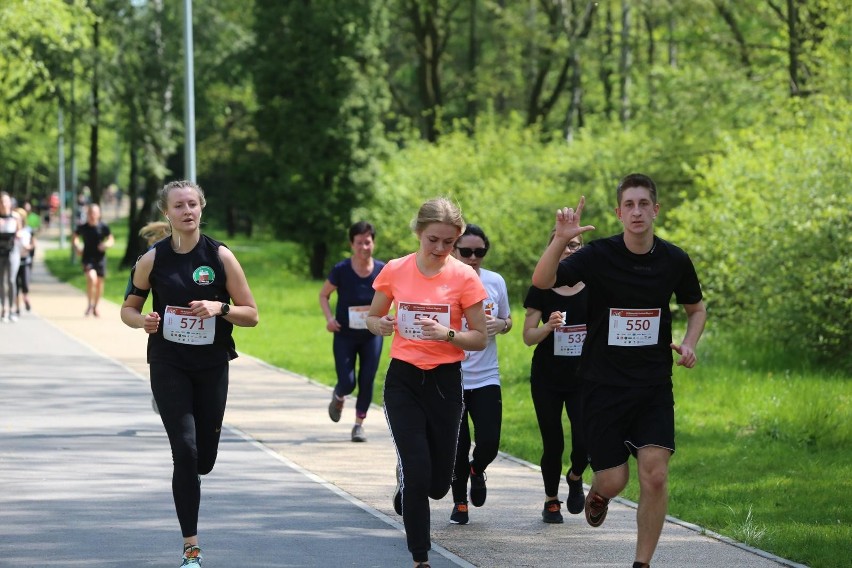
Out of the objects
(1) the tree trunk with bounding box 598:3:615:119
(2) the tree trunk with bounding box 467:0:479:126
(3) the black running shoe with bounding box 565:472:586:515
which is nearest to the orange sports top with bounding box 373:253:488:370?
(3) the black running shoe with bounding box 565:472:586:515

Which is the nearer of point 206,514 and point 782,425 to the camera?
point 206,514

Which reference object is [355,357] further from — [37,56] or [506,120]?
[506,120]

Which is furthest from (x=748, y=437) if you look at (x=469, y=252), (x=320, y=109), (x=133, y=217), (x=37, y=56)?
(x=133, y=217)

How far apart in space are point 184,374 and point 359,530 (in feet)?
5.63

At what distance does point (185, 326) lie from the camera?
716cm

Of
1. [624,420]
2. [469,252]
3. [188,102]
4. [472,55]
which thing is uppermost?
[472,55]

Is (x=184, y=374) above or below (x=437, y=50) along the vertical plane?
below

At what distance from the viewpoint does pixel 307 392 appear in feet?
52.5

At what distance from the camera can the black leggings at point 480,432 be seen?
852 centimetres

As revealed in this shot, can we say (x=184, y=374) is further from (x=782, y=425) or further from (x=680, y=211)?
(x=680, y=211)

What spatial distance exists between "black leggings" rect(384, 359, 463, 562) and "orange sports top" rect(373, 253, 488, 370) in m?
0.06

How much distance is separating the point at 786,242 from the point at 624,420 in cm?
1150

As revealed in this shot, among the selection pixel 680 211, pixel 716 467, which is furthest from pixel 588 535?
pixel 680 211

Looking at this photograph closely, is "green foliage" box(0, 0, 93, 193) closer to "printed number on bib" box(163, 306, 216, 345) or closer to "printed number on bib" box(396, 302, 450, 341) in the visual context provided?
"printed number on bib" box(163, 306, 216, 345)
